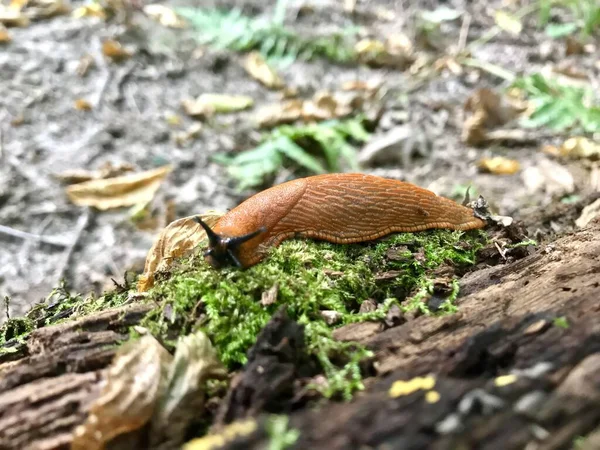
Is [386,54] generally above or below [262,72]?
above

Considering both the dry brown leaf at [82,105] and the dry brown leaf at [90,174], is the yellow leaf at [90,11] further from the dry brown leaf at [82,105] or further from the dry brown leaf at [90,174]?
the dry brown leaf at [90,174]

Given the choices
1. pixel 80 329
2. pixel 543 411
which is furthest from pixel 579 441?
pixel 80 329

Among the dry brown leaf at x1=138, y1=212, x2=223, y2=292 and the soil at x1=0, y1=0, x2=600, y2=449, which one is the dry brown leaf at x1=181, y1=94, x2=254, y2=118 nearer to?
the soil at x1=0, y1=0, x2=600, y2=449

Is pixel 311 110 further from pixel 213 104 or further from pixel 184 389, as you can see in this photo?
pixel 184 389

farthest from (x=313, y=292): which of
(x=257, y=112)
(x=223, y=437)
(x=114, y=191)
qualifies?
(x=257, y=112)

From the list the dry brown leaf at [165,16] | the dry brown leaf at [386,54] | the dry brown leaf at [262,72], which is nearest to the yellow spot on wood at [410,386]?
the dry brown leaf at [262,72]

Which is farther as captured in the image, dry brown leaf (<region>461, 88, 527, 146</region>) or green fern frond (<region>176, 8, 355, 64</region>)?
green fern frond (<region>176, 8, 355, 64</region>)

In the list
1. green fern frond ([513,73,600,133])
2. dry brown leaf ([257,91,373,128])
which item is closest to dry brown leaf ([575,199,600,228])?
green fern frond ([513,73,600,133])
